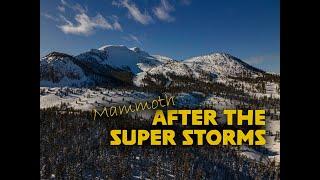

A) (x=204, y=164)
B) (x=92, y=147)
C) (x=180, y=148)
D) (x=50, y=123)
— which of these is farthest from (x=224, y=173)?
(x=50, y=123)

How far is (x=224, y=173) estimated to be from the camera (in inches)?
7131
